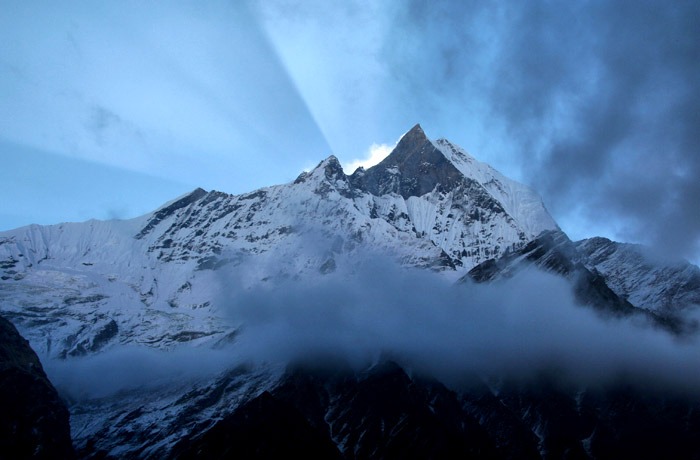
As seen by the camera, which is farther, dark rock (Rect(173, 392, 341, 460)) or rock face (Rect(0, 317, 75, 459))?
dark rock (Rect(173, 392, 341, 460))

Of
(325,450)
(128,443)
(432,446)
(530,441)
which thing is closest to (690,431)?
(530,441)

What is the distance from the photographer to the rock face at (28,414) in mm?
139750

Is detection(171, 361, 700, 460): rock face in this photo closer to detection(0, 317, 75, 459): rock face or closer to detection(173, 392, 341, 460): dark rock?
detection(173, 392, 341, 460): dark rock

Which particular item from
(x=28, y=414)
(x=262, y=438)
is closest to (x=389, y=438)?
(x=262, y=438)

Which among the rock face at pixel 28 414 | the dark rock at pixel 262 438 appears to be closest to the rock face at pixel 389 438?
the dark rock at pixel 262 438

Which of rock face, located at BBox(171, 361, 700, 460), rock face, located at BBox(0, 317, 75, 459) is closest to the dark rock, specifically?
rock face, located at BBox(171, 361, 700, 460)

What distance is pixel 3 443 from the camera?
447 feet

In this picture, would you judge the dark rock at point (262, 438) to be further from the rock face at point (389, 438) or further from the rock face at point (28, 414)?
the rock face at point (28, 414)

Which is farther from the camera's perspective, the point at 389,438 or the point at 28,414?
the point at 389,438

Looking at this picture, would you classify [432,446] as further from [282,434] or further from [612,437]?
[612,437]

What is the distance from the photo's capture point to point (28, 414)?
14700 cm

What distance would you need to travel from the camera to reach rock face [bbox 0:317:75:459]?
139750 mm

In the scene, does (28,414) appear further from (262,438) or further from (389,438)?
(389,438)

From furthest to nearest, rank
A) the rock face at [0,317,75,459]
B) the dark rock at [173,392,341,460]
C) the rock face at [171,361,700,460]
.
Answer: the rock face at [171,361,700,460], the dark rock at [173,392,341,460], the rock face at [0,317,75,459]
